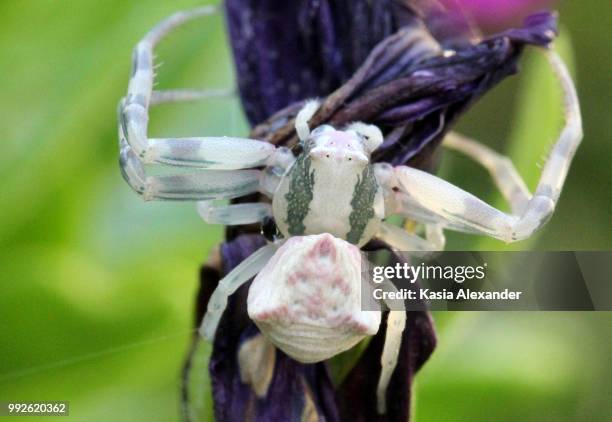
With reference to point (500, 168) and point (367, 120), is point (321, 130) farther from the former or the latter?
point (500, 168)

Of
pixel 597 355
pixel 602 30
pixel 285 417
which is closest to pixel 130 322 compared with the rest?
pixel 285 417

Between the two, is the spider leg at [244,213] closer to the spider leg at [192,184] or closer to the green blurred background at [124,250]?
the spider leg at [192,184]

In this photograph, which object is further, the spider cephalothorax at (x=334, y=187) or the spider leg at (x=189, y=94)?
the spider leg at (x=189, y=94)

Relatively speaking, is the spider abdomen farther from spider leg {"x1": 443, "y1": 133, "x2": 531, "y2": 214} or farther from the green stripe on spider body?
spider leg {"x1": 443, "y1": 133, "x2": 531, "y2": 214}

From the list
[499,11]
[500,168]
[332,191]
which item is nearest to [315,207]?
[332,191]

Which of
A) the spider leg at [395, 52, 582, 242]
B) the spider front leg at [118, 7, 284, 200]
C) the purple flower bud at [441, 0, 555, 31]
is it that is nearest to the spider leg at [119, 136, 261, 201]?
the spider front leg at [118, 7, 284, 200]

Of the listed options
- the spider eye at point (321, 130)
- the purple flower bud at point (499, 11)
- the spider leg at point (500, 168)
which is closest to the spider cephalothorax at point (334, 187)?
the spider eye at point (321, 130)

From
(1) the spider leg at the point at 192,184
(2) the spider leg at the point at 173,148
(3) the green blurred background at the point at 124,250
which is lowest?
(3) the green blurred background at the point at 124,250
